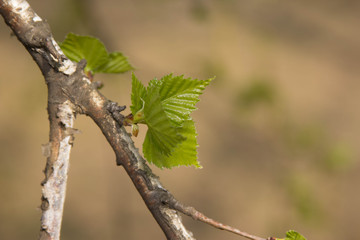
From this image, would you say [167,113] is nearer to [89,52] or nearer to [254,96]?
[89,52]

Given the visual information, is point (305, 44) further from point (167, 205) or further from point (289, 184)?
point (167, 205)

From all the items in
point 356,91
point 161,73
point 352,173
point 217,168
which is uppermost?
point 356,91

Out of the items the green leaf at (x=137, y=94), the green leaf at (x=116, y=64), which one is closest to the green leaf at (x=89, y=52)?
the green leaf at (x=116, y=64)

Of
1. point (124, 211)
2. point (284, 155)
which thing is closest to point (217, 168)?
point (284, 155)

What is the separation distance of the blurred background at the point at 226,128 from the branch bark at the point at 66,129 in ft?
2.82

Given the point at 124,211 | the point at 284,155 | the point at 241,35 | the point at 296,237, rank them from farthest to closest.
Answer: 1. the point at 241,35
2. the point at 284,155
3. the point at 124,211
4. the point at 296,237

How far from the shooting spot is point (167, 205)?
303 millimetres

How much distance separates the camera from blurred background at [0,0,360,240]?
1.70m

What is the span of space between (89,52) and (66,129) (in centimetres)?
12

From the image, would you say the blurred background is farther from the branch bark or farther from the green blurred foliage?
the branch bark

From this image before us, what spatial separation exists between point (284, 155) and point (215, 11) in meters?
1.00

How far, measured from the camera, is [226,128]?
206cm

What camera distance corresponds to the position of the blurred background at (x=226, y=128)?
1.70 metres

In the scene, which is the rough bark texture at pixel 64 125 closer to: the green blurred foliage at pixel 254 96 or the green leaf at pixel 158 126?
the green leaf at pixel 158 126
